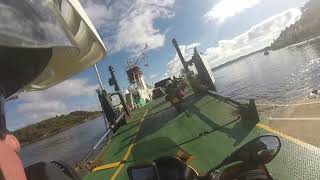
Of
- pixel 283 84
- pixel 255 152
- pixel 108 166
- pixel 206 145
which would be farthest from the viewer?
pixel 283 84

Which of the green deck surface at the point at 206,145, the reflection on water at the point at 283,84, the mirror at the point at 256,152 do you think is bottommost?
the reflection on water at the point at 283,84

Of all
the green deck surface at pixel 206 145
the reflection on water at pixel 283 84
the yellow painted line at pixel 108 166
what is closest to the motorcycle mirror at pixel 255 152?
the green deck surface at pixel 206 145

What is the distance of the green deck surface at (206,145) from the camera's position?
7.10 metres

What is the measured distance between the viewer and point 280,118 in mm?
12391

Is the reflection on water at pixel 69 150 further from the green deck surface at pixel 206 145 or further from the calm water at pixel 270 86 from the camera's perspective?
the green deck surface at pixel 206 145

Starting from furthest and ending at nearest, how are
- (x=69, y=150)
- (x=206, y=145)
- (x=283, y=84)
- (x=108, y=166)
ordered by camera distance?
(x=69, y=150), (x=283, y=84), (x=108, y=166), (x=206, y=145)

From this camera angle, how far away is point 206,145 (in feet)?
32.7

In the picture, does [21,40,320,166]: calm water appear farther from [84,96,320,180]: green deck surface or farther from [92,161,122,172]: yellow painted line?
[92,161,122,172]: yellow painted line

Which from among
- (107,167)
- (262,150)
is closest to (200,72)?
(107,167)

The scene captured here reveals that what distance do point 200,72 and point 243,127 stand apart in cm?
1052

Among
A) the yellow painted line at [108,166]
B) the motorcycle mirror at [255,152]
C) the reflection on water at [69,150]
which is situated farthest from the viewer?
the reflection on water at [69,150]

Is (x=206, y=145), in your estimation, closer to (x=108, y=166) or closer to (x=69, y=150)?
(x=108, y=166)

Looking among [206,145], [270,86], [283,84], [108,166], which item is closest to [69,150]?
[270,86]

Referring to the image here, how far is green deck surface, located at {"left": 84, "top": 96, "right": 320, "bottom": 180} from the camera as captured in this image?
23.3 feet
